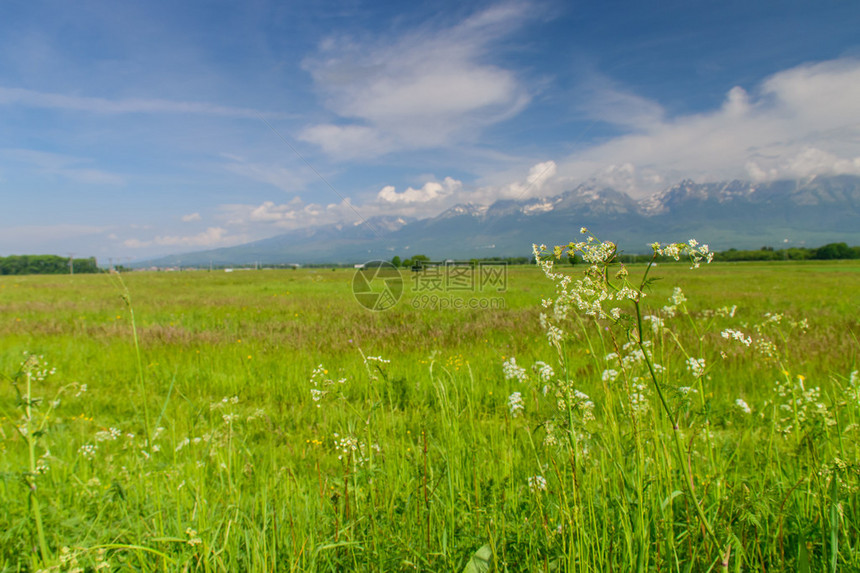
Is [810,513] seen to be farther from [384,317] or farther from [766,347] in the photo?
[384,317]

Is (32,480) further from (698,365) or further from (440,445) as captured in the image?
(698,365)

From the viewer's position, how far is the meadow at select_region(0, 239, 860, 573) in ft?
5.43

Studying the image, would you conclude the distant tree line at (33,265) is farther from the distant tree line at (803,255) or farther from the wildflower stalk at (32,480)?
the distant tree line at (803,255)

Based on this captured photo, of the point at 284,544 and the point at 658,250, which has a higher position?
the point at 658,250

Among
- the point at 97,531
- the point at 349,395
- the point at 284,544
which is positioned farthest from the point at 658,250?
the point at 349,395

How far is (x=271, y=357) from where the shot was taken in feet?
25.2

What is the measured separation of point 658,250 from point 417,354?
674 centimetres

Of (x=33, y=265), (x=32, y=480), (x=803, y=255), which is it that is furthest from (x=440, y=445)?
(x=33, y=265)

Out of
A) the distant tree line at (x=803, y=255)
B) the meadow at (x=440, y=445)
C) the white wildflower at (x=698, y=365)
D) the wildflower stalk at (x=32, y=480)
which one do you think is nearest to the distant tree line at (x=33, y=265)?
the meadow at (x=440, y=445)

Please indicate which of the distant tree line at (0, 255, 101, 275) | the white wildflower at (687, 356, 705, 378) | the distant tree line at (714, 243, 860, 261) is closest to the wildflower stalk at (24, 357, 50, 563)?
the white wildflower at (687, 356, 705, 378)

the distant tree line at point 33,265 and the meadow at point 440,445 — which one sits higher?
the distant tree line at point 33,265

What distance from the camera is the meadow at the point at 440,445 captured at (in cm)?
166

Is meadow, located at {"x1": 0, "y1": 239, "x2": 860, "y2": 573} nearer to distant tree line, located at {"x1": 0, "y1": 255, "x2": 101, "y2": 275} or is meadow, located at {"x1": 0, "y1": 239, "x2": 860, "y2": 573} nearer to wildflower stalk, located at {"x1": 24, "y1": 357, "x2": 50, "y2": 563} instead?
wildflower stalk, located at {"x1": 24, "y1": 357, "x2": 50, "y2": 563}

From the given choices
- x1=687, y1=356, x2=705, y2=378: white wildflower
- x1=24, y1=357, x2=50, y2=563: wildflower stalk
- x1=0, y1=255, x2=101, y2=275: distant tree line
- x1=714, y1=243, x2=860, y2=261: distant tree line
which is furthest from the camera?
x1=0, y1=255, x2=101, y2=275: distant tree line
